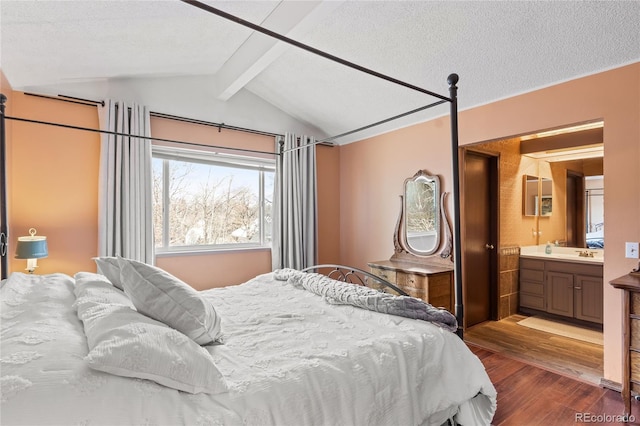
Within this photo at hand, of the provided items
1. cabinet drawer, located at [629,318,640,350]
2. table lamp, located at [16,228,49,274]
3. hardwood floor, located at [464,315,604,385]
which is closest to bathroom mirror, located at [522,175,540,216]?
hardwood floor, located at [464,315,604,385]

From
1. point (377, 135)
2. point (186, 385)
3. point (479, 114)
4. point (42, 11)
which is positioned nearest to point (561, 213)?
point (479, 114)

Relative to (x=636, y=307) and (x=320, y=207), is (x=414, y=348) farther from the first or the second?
(x=320, y=207)

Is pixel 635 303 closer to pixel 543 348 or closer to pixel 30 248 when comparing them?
pixel 543 348

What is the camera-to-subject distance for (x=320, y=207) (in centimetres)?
484

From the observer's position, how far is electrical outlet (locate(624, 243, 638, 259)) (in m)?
2.39

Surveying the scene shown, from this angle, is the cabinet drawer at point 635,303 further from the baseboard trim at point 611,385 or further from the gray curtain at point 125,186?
the gray curtain at point 125,186

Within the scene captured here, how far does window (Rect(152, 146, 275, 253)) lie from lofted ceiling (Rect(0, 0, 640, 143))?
0.56m

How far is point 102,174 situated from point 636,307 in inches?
170

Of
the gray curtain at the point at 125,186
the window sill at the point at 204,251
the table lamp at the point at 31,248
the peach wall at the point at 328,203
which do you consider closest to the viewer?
the table lamp at the point at 31,248

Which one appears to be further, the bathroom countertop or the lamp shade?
the bathroom countertop

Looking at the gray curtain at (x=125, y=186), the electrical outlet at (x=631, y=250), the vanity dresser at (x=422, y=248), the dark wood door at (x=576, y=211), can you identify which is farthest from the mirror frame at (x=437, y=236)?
the gray curtain at (x=125, y=186)

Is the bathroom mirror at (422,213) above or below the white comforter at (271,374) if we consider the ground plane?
above

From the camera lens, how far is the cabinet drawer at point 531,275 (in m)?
4.32

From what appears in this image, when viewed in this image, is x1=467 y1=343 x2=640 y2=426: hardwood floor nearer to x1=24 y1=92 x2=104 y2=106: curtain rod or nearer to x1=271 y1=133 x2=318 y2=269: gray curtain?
x1=271 y1=133 x2=318 y2=269: gray curtain
